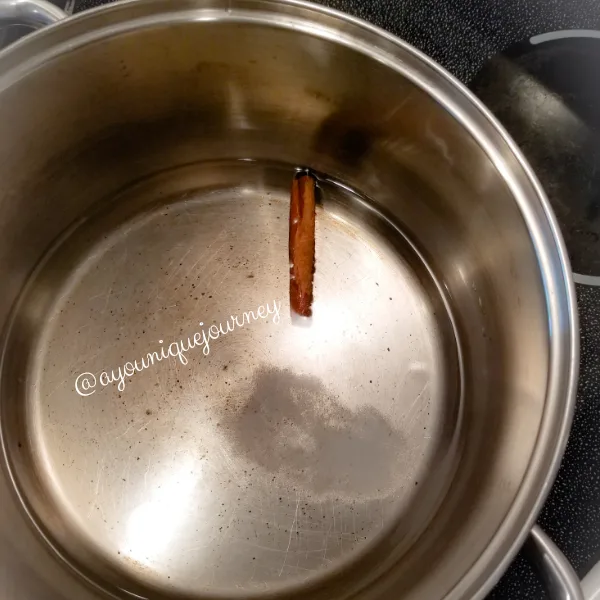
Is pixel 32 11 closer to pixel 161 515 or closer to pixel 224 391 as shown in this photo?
pixel 224 391

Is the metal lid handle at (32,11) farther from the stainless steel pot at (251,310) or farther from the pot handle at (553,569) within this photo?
the pot handle at (553,569)

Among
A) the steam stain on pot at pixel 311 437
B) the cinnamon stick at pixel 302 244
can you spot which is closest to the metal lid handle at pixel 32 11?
the cinnamon stick at pixel 302 244

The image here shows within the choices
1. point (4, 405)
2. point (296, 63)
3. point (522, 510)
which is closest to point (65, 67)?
point (296, 63)

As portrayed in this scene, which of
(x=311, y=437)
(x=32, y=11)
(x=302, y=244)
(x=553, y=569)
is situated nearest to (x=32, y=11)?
(x=32, y=11)

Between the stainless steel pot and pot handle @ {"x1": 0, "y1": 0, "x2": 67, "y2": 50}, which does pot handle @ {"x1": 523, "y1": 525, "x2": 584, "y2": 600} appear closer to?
the stainless steel pot

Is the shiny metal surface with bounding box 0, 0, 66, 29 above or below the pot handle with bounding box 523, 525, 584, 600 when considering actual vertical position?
above

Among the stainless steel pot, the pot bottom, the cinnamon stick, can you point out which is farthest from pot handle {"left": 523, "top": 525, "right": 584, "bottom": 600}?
the cinnamon stick
